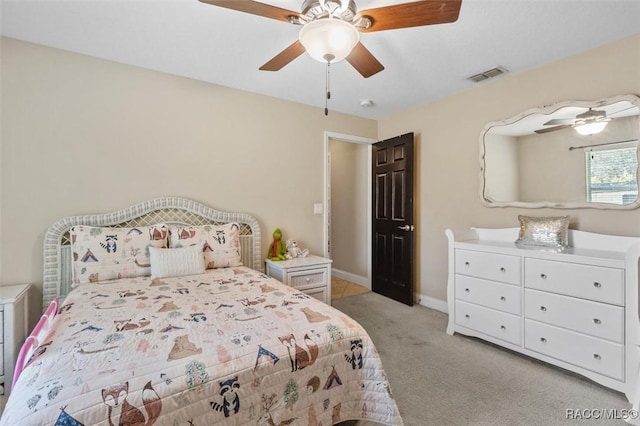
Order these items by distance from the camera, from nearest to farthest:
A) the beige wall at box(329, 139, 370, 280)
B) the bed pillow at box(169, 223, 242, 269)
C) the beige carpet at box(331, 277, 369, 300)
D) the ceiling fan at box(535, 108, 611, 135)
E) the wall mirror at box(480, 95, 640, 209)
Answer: the wall mirror at box(480, 95, 640, 209), the ceiling fan at box(535, 108, 611, 135), the bed pillow at box(169, 223, 242, 269), the beige carpet at box(331, 277, 369, 300), the beige wall at box(329, 139, 370, 280)

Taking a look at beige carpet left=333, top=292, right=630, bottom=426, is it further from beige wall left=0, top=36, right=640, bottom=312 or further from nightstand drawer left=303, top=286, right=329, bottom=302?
beige wall left=0, top=36, right=640, bottom=312

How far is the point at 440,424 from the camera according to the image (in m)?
1.67

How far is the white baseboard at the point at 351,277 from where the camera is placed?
4564mm

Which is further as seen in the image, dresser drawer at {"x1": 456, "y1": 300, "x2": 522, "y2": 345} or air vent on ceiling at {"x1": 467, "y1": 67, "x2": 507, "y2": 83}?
air vent on ceiling at {"x1": 467, "y1": 67, "x2": 507, "y2": 83}

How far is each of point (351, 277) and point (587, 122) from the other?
3.49 meters

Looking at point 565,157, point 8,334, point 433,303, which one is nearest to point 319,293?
point 433,303

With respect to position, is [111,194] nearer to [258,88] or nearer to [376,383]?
[258,88]

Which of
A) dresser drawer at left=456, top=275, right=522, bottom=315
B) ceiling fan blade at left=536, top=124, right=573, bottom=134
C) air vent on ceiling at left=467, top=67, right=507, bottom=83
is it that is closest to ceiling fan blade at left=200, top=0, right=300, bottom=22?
air vent on ceiling at left=467, top=67, right=507, bottom=83

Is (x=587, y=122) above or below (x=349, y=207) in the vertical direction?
above

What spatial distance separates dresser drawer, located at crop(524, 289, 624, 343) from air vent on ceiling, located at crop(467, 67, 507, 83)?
1.99m

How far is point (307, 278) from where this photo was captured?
3.11m

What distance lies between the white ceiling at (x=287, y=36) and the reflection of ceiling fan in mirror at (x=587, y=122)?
20.7 inches

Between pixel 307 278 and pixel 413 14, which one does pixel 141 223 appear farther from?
pixel 413 14

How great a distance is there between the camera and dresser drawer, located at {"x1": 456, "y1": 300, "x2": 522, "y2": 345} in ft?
7.89
